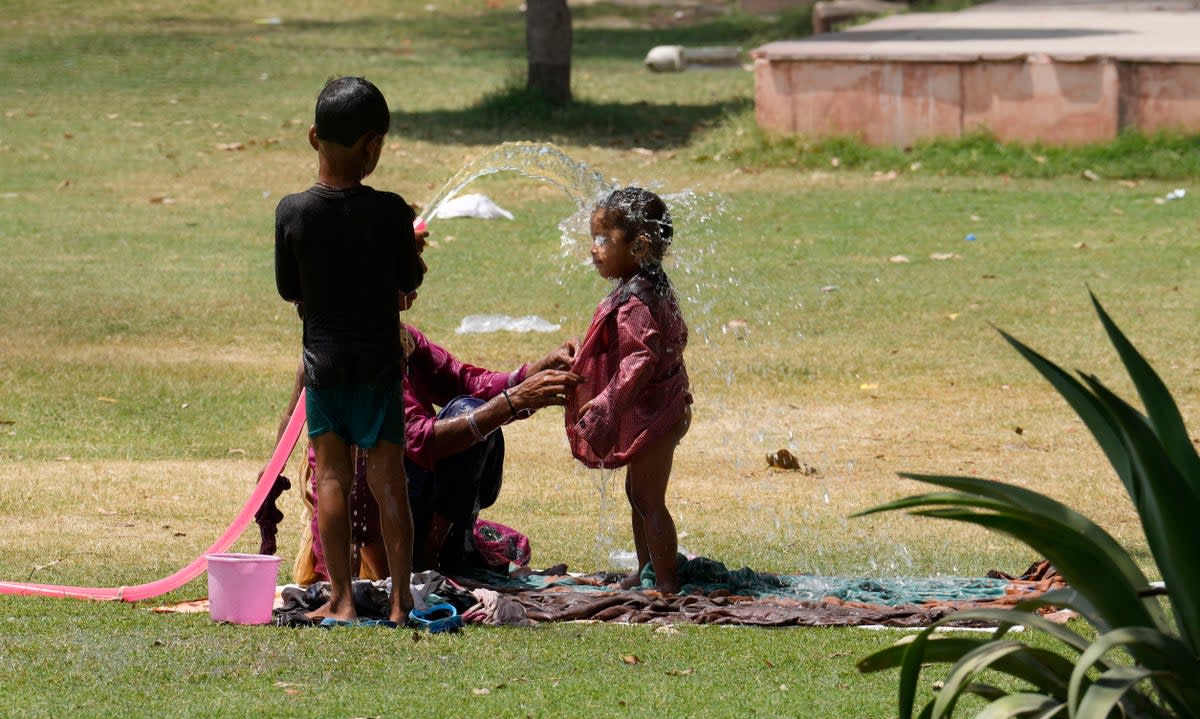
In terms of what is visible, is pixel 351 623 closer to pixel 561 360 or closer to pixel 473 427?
pixel 473 427

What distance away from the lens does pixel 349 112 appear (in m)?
5.29

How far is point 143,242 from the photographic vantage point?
13.9 meters

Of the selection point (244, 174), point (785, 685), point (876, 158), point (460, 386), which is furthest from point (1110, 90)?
point (785, 685)

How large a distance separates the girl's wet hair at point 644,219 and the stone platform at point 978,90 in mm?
10337

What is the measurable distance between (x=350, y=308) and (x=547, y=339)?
5566mm

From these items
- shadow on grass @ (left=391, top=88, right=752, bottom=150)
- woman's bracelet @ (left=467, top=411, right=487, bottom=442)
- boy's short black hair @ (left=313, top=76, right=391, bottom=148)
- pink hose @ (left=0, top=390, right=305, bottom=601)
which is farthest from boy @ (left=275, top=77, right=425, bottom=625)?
shadow on grass @ (left=391, top=88, right=752, bottom=150)

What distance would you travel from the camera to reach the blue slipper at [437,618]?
5430 millimetres

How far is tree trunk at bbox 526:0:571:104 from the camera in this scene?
18.3 meters

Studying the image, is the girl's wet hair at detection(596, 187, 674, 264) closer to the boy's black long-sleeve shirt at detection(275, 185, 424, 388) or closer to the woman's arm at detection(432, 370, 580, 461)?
the woman's arm at detection(432, 370, 580, 461)

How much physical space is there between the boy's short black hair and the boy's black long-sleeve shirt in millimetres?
164

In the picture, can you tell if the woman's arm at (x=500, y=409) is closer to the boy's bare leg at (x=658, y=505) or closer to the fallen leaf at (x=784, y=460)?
the boy's bare leg at (x=658, y=505)

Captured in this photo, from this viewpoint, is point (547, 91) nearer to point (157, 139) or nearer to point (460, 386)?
point (157, 139)

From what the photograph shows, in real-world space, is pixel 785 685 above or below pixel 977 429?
above

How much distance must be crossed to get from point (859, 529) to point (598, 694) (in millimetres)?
2732
